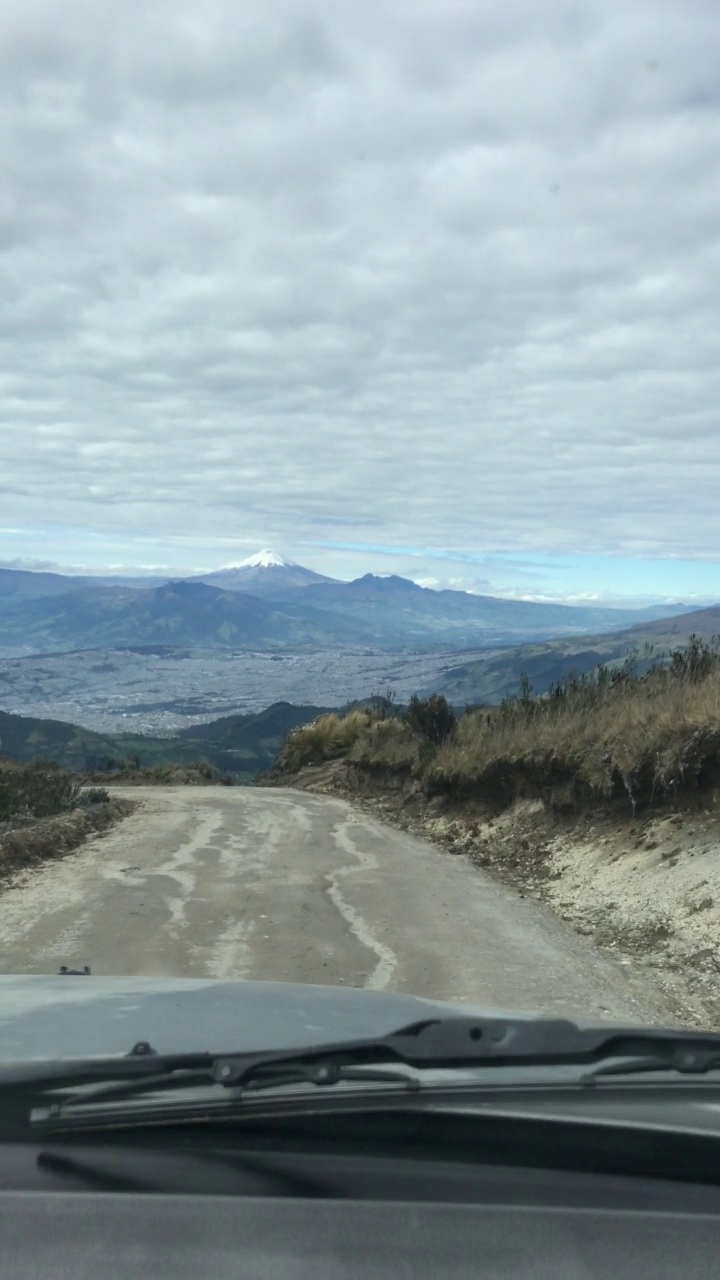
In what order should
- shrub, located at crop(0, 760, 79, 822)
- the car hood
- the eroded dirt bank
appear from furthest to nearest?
shrub, located at crop(0, 760, 79, 822)
the eroded dirt bank
the car hood

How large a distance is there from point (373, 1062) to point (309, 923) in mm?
6471

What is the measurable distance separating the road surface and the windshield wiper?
3.72 meters

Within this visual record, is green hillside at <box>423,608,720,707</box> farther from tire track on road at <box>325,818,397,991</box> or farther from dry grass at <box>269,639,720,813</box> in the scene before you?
tire track on road at <box>325,818,397,991</box>

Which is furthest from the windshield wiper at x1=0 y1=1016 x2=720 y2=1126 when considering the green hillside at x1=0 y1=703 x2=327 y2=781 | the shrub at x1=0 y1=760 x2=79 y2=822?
the green hillside at x1=0 y1=703 x2=327 y2=781

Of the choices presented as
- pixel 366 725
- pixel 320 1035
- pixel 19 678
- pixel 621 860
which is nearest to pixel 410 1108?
pixel 320 1035

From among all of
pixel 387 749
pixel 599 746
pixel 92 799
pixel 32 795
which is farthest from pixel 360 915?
pixel 387 749

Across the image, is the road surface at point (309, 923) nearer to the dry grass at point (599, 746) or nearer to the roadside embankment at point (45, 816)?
the roadside embankment at point (45, 816)

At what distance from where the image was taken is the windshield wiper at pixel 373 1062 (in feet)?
7.75

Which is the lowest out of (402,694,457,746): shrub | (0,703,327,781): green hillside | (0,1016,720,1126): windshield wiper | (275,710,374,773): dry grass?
(0,703,327,781): green hillside

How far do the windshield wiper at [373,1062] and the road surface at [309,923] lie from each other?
3725 millimetres

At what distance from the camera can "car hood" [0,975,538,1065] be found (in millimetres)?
3158

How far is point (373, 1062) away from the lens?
253 centimetres

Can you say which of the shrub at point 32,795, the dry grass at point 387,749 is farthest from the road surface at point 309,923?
the dry grass at point 387,749

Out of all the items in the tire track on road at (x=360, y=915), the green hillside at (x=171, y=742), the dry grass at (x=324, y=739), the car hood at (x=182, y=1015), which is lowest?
the green hillside at (x=171, y=742)
